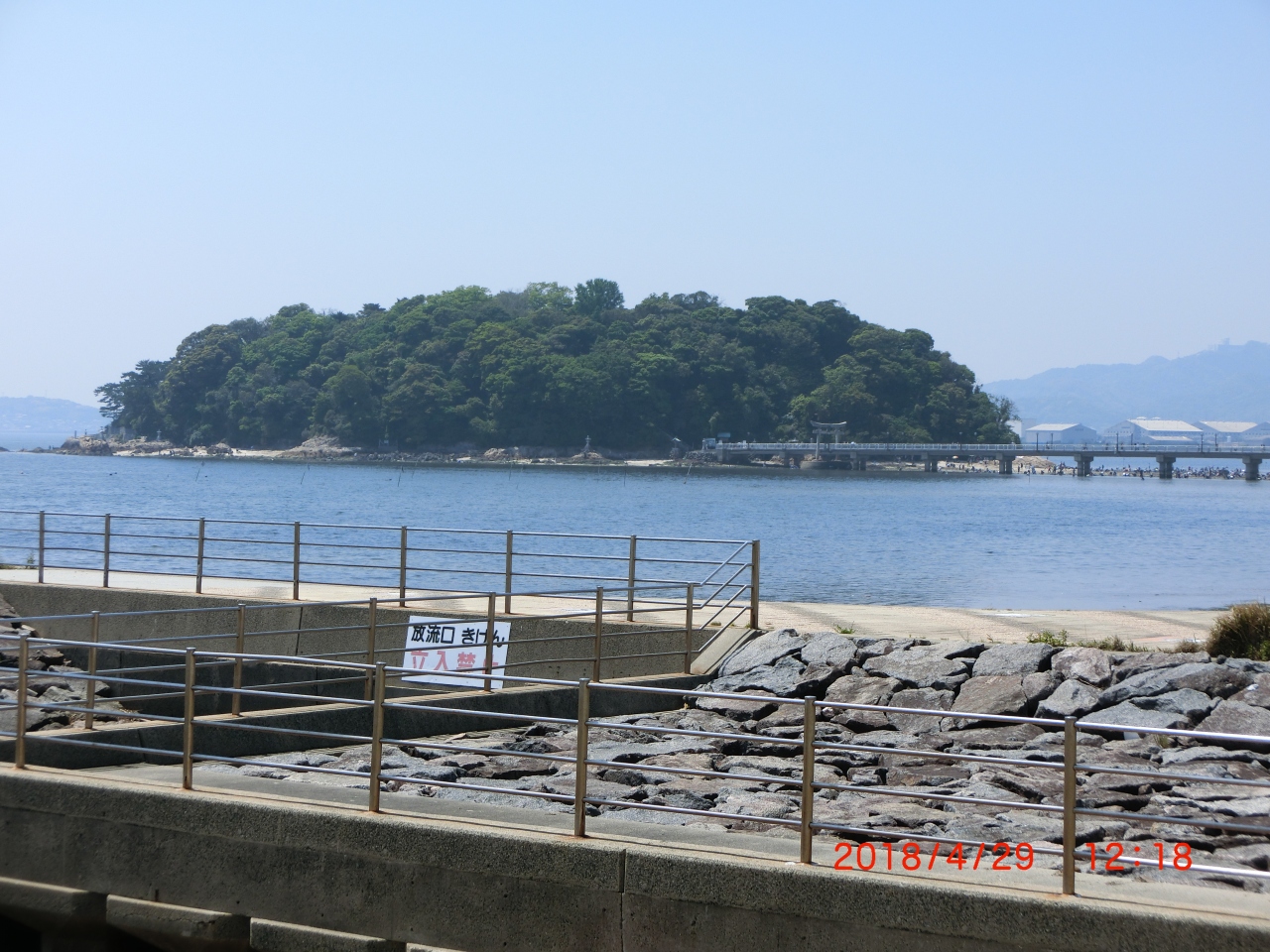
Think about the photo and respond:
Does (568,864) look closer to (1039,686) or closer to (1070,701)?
(1070,701)

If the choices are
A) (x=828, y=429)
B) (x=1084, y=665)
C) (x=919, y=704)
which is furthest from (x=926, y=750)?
(x=828, y=429)

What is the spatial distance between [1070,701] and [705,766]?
3.51 meters

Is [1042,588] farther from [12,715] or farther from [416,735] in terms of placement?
[12,715]

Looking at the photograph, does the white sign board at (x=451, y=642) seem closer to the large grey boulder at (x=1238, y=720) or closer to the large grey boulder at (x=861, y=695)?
the large grey boulder at (x=861, y=695)

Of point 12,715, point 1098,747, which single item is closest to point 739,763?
point 1098,747

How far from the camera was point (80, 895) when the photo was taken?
25.6ft

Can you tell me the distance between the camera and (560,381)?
158 metres

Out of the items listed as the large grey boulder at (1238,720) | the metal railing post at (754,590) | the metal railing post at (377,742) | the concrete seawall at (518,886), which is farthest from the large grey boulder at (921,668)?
the metal railing post at (377,742)

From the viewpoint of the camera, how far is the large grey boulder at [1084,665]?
12422 millimetres

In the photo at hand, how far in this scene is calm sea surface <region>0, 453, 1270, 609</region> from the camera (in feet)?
151

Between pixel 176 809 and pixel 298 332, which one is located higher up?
pixel 298 332

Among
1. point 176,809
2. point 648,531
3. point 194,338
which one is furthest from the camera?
point 194,338

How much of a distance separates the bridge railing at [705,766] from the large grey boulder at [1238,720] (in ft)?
1.23

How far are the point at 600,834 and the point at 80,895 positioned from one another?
A: 3326 millimetres
